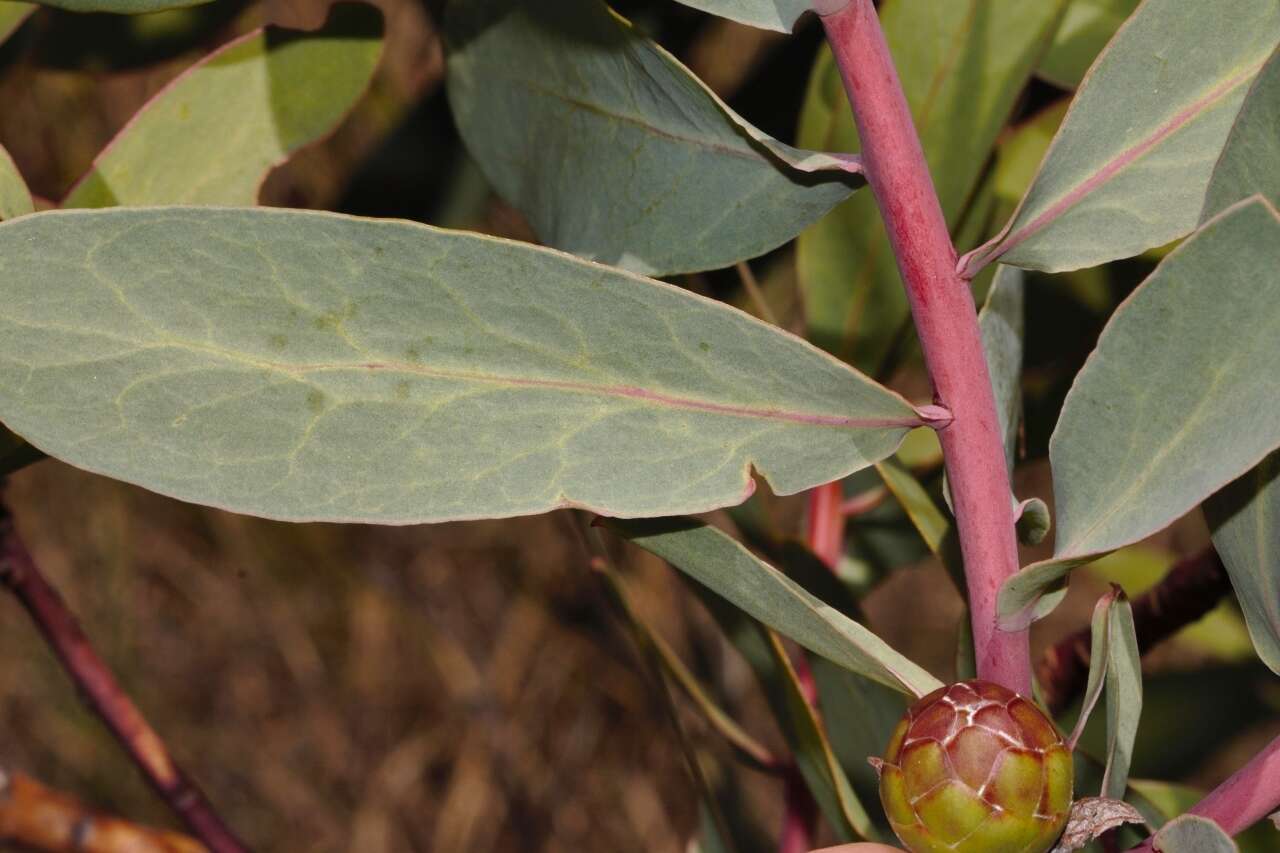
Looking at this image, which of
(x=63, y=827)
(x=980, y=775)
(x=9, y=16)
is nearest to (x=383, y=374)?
(x=980, y=775)

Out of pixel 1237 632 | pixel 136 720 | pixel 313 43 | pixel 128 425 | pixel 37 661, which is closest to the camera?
pixel 128 425

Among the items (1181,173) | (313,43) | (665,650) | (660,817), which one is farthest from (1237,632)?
(660,817)

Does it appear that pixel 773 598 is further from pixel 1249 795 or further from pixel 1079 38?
pixel 1079 38

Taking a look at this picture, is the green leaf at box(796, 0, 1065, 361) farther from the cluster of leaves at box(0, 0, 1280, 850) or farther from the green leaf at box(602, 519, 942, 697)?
the green leaf at box(602, 519, 942, 697)

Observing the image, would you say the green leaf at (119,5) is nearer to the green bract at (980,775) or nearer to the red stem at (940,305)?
the red stem at (940,305)

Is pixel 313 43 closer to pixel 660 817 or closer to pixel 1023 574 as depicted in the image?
pixel 1023 574

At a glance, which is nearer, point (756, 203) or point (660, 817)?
point (756, 203)

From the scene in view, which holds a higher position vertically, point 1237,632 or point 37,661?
point 1237,632
